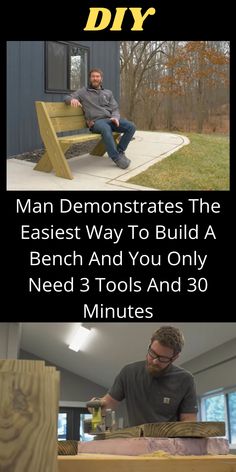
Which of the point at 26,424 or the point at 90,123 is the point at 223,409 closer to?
the point at 90,123

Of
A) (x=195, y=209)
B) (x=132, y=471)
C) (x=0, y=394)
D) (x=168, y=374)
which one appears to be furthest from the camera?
(x=195, y=209)

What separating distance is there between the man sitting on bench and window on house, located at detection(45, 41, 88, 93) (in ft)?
1.04

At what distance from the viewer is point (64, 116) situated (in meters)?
3.51

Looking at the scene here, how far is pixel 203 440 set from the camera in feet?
2.60

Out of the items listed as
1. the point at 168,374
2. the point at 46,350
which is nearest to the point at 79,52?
the point at 168,374

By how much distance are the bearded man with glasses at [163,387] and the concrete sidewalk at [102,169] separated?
1.01m

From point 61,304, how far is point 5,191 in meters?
1.44

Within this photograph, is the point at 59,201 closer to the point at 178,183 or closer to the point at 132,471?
the point at 178,183

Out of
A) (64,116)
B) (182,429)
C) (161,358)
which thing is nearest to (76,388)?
(64,116)

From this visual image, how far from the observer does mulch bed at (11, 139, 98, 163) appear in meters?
3.41

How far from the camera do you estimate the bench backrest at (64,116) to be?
3.45 meters

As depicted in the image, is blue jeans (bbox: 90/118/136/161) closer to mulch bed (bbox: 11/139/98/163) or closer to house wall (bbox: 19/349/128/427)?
mulch bed (bbox: 11/139/98/163)

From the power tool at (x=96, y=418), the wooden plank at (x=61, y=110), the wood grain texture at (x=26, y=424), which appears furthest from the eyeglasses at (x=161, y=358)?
the wooden plank at (x=61, y=110)

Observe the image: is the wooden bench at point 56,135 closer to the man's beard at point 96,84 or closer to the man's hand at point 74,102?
the man's hand at point 74,102
